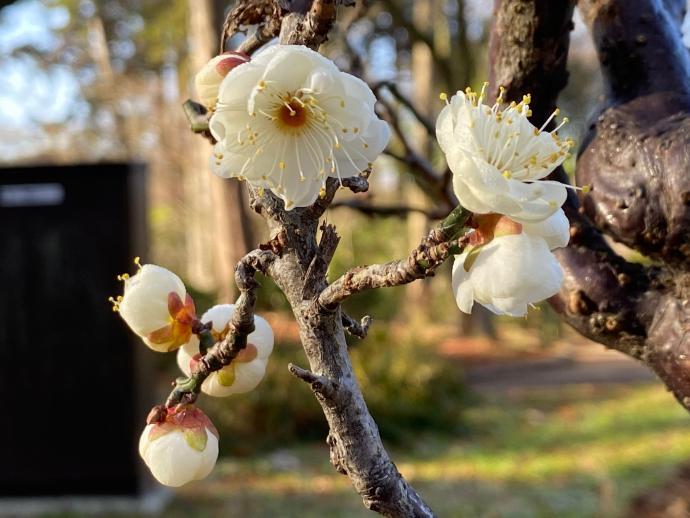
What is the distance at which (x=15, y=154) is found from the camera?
1570 cm

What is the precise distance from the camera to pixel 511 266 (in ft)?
1.82

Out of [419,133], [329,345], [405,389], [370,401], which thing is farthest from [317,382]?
[419,133]

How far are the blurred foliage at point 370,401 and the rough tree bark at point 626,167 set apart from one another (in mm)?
4824

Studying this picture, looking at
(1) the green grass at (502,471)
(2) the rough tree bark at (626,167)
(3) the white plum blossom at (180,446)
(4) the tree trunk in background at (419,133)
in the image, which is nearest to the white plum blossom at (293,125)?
(3) the white plum blossom at (180,446)

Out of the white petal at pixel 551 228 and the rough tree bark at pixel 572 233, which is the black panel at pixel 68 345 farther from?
the white petal at pixel 551 228

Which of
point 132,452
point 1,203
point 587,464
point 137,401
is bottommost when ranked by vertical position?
point 587,464

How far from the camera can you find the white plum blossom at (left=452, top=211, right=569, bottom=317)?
21.9 inches

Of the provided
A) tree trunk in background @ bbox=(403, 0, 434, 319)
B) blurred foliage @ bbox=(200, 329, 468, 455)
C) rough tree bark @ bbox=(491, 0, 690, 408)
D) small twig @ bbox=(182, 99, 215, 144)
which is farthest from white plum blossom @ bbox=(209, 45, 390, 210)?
tree trunk in background @ bbox=(403, 0, 434, 319)

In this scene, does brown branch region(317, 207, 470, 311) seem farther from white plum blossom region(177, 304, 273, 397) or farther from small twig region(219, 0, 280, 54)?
small twig region(219, 0, 280, 54)

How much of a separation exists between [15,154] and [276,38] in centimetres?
1650

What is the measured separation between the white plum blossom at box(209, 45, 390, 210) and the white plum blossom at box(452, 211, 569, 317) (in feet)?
0.42

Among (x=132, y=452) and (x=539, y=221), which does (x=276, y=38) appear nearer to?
(x=539, y=221)

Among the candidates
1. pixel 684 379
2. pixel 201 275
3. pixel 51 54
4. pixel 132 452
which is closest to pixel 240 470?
pixel 132 452

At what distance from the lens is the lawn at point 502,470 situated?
459cm
